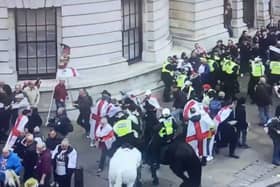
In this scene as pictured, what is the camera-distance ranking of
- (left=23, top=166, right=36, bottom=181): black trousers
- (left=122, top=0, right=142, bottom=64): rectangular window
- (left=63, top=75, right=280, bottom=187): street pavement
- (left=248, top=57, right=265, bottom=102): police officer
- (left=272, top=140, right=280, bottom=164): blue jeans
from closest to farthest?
(left=23, top=166, right=36, bottom=181): black trousers
(left=63, top=75, right=280, bottom=187): street pavement
(left=272, top=140, right=280, bottom=164): blue jeans
(left=248, top=57, right=265, bottom=102): police officer
(left=122, top=0, right=142, bottom=64): rectangular window

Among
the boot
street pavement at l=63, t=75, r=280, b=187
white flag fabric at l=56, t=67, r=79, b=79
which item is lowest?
street pavement at l=63, t=75, r=280, b=187

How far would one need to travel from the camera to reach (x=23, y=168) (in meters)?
22.0

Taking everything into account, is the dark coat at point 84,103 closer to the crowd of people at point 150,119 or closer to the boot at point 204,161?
the crowd of people at point 150,119

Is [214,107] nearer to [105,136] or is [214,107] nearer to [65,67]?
[105,136]

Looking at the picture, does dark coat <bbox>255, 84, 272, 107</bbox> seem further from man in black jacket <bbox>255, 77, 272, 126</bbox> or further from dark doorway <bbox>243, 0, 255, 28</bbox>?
dark doorway <bbox>243, 0, 255, 28</bbox>

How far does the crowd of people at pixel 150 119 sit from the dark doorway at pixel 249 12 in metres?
8.63

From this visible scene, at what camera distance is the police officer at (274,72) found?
2919cm

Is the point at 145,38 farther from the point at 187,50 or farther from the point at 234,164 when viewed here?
A: the point at 234,164

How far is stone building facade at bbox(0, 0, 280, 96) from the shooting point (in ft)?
92.5

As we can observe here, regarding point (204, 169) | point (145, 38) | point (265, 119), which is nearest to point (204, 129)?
point (204, 169)

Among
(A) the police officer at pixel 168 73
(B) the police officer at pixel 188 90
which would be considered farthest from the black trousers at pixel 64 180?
(A) the police officer at pixel 168 73

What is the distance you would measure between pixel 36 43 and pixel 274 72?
751cm

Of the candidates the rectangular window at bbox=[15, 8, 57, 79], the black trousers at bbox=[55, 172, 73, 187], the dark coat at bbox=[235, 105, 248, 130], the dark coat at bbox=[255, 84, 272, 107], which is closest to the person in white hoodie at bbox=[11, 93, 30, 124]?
the rectangular window at bbox=[15, 8, 57, 79]

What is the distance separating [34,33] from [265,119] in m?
7.54
